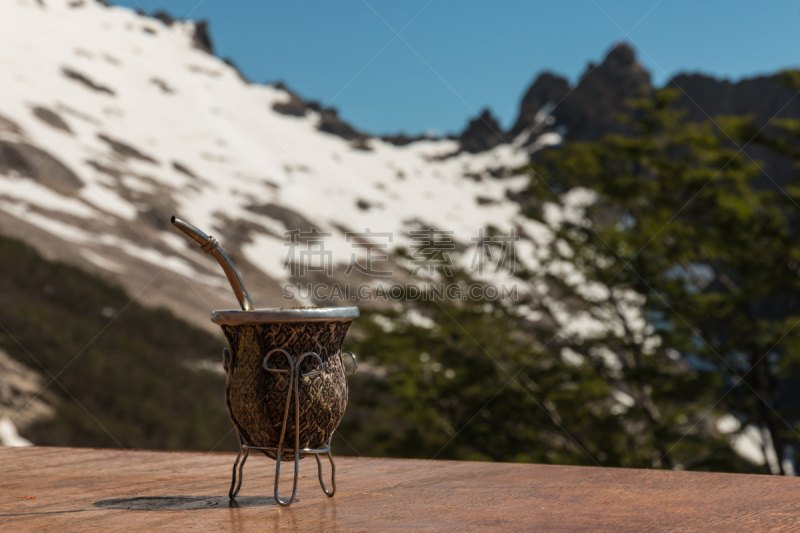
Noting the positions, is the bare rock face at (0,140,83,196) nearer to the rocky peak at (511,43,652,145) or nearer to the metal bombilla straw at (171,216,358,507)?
the metal bombilla straw at (171,216,358,507)

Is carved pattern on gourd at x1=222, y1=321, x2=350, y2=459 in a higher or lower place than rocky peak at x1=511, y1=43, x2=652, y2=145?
lower

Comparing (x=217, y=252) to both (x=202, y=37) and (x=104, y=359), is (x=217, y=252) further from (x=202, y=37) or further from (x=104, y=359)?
(x=202, y=37)

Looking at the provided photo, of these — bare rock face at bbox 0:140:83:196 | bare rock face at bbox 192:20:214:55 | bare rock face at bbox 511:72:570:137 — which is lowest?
bare rock face at bbox 0:140:83:196

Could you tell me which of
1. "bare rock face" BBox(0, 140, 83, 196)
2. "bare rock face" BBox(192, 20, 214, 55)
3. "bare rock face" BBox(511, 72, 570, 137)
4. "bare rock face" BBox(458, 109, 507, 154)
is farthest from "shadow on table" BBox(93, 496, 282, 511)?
"bare rock face" BBox(192, 20, 214, 55)

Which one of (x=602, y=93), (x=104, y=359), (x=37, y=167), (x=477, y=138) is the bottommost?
(x=104, y=359)

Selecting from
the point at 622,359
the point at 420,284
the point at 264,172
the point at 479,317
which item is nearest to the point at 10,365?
the point at 420,284

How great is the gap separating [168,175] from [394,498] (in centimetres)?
4071

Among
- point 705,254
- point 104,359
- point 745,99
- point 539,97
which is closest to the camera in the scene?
point 705,254

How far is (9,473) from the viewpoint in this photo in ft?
8.16

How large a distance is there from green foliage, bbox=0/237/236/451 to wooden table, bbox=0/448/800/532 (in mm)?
14884

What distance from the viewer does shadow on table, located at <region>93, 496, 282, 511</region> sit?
187 centimetres

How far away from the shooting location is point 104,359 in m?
19.9

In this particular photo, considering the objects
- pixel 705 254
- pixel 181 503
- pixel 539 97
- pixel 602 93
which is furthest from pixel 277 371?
pixel 539 97

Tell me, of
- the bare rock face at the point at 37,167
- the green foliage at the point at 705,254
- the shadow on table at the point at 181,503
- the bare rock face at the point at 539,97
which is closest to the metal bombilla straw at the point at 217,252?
the shadow on table at the point at 181,503
